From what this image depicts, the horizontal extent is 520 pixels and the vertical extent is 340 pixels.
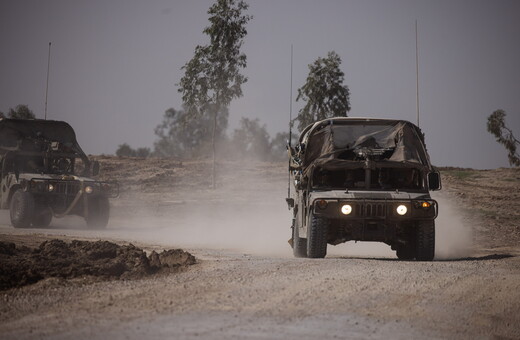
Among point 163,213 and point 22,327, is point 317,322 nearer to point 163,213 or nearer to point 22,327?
point 22,327

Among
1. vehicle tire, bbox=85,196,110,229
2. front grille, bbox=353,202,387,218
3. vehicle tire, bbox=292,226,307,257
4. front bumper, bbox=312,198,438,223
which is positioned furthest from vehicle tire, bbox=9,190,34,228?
front grille, bbox=353,202,387,218

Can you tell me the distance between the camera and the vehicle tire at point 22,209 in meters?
22.0

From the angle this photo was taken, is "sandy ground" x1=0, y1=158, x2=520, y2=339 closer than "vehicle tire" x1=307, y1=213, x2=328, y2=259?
Yes

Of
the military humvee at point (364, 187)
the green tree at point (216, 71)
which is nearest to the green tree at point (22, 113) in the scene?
the green tree at point (216, 71)

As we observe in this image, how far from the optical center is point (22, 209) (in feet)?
72.3

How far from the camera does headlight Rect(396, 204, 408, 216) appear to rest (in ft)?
41.7

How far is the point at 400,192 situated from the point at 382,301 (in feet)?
15.4

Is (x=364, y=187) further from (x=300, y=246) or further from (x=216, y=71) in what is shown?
(x=216, y=71)

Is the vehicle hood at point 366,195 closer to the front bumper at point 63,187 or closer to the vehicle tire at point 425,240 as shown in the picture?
the vehicle tire at point 425,240

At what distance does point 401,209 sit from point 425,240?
2.90 ft

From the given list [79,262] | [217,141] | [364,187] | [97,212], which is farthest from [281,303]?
[217,141]

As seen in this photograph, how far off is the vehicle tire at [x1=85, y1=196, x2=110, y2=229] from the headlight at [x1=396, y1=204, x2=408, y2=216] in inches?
503

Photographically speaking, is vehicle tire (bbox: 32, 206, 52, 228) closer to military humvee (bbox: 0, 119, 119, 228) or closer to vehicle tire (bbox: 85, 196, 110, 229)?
military humvee (bbox: 0, 119, 119, 228)

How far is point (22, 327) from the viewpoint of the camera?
7227 millimetres
